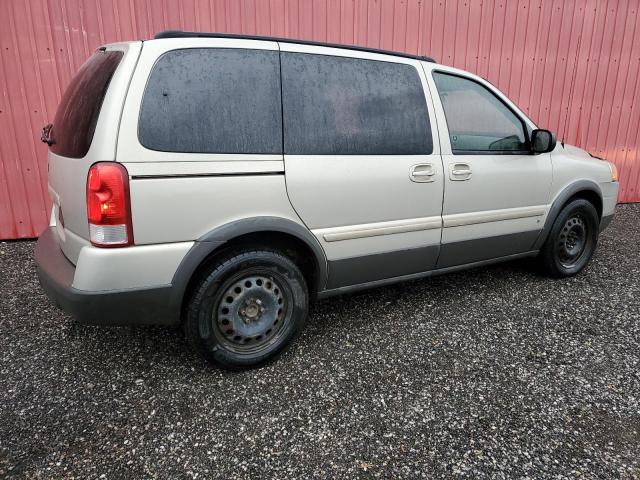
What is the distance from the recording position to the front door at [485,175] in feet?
10.3

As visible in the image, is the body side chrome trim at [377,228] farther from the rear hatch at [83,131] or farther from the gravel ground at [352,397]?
the rear hatch at [83,131]

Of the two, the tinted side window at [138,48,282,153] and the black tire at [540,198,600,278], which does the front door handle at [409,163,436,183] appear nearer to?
the tinted side window at [138,48,282,153]

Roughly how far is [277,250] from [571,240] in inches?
114

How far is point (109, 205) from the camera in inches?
82.8

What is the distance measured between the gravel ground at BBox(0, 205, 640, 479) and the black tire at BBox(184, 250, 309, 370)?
0.15m

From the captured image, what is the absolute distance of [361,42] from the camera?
5.25 m

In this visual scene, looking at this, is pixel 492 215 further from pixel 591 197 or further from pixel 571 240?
pixel 591 197

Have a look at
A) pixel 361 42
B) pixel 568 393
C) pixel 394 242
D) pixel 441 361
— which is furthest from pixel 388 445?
pixel 361 42

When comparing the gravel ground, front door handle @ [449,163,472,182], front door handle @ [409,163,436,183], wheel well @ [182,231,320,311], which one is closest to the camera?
the gravel ground

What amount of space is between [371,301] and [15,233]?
3.94 meters

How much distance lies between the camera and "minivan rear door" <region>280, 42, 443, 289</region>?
2.59 m

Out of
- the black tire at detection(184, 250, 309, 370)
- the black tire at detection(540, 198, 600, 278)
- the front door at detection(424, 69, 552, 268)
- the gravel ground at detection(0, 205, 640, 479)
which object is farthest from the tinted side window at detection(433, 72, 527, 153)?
the black tire at detection(184, 250, 309, 370)

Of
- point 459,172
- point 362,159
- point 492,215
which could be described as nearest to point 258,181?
point 362,159

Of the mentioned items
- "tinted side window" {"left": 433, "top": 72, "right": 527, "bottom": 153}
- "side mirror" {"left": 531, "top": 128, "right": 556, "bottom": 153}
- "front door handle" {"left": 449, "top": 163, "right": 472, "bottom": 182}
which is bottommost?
Answer: "front door handle" {"left": 449, "top": 163, "right": 472, "bottom": 182}
